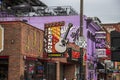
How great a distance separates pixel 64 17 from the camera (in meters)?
40.2

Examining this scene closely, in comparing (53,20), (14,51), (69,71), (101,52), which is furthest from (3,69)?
(101,52)

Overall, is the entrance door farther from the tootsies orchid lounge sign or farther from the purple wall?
the tootsies orchid lounge sign

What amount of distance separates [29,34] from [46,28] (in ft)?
5.59

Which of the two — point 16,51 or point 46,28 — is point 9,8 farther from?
point 16,51

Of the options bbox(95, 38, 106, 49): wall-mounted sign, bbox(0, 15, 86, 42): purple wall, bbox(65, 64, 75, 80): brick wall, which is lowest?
bbox(65, 64, 75, 80): brick wall

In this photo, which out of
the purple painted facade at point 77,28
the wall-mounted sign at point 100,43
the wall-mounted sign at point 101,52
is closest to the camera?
the purple painted facade at point 77,28

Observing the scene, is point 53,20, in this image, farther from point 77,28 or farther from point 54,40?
point 54,40

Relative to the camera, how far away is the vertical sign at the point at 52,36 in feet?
88.2

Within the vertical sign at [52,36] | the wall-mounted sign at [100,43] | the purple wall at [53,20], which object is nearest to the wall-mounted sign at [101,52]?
the wall-mounted sign at [100,43]

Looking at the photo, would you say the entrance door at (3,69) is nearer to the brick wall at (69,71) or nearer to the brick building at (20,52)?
the brick building at (20,52)

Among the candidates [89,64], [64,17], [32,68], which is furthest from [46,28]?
[89,64]

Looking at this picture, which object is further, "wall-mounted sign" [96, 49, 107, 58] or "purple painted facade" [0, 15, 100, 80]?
"wall-mounted sign" [96, 49, 107, 58]

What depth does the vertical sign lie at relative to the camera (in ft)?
88.2

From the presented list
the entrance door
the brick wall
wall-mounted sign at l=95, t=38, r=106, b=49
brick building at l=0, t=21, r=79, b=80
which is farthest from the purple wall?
the entrance door
